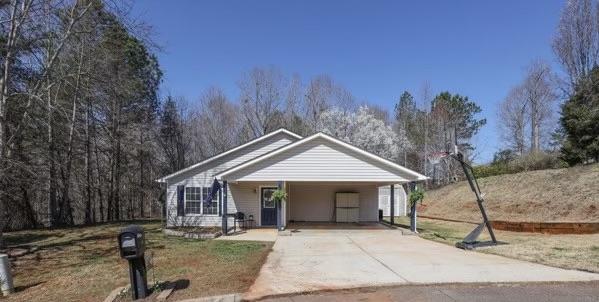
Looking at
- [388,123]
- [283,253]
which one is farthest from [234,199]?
[388,123]

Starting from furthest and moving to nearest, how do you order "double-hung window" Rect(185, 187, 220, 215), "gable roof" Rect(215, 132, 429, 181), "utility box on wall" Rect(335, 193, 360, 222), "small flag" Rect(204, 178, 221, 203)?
"utility box on wall" Rect(335, 193, 360, 222) < "double-hung window" Rect(185, 187, 220, 215) < "small flag" Rect(204, 178, 221, 203) < "gable roof" Rect(215, 132, 429, 181)

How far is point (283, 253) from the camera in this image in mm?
10922

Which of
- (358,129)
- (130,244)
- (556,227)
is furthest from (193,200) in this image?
(358,129)

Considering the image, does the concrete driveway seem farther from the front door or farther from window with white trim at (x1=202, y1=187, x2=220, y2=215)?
window with white trim at (x1=202, y1=187, x2=220, y2=215)

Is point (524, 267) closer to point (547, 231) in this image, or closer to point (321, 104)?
point (547, 231)

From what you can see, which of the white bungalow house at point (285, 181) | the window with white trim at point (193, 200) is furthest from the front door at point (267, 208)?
the window with white trim at point (193, 200)

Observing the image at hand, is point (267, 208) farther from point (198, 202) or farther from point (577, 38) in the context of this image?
point (577, 38)

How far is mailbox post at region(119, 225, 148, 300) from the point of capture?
6488 millimetres

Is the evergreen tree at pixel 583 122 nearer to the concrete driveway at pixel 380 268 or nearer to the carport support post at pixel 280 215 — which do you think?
the concrete driveway at pixel 380 268

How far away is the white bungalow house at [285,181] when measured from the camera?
16906 millimetres

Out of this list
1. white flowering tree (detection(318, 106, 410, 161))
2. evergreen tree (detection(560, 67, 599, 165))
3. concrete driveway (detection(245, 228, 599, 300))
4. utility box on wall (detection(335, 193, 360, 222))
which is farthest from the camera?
white flowering tree (detection(318, 106, 410, 161))

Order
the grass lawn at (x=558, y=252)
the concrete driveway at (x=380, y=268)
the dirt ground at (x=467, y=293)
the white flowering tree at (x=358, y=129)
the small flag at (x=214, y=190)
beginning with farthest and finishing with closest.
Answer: the white flowering tree at (x=358, y=129)
the small flag at (x=214, y=190)
the grass lawn at (x=558, y=252)
the concrete driveway at (x=380, y=268)
the dirt ground at (x=467, y=293)

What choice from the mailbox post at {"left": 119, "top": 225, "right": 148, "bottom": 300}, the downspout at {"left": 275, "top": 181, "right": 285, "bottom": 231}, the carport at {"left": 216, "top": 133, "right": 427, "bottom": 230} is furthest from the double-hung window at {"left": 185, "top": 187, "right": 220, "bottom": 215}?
the mailbox post at {"left": 119, "top": 225, "right": 148, "bottom": 300}

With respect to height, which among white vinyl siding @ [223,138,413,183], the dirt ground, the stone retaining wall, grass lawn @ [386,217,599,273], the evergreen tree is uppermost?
the evergreen tree
